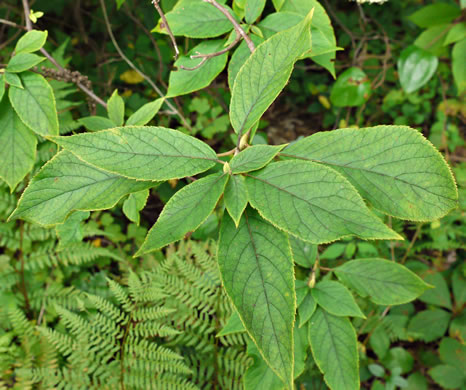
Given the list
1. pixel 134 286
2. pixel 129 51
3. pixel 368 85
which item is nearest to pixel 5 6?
pixel 129 51

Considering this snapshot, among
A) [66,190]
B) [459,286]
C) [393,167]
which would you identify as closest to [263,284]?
[393,167]

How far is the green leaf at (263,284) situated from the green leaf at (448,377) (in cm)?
233

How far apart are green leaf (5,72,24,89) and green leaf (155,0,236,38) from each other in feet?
1.69

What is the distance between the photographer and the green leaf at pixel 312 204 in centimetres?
67

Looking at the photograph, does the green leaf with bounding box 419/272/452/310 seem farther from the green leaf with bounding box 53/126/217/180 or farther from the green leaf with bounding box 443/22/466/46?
the green leaf with bounding box 53/126/217/180

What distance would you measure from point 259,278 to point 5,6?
278 cm

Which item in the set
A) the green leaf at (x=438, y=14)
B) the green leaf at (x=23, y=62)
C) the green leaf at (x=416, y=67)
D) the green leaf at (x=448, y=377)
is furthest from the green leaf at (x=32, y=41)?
the green leaf at (x=448, y=377)

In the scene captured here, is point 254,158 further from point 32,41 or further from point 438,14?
point 438,14

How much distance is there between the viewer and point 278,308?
700mm

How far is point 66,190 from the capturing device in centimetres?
82

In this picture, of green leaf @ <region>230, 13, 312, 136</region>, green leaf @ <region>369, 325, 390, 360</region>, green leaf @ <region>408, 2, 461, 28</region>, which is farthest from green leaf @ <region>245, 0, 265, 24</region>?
green leaf @ <region>369, 325, 390, 360</region>

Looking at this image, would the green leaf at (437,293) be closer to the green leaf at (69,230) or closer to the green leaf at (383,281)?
the green leaf at (383,281)

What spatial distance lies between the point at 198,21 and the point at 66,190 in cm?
67

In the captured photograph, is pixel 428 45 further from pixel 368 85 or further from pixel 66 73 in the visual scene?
pixel 66 73
